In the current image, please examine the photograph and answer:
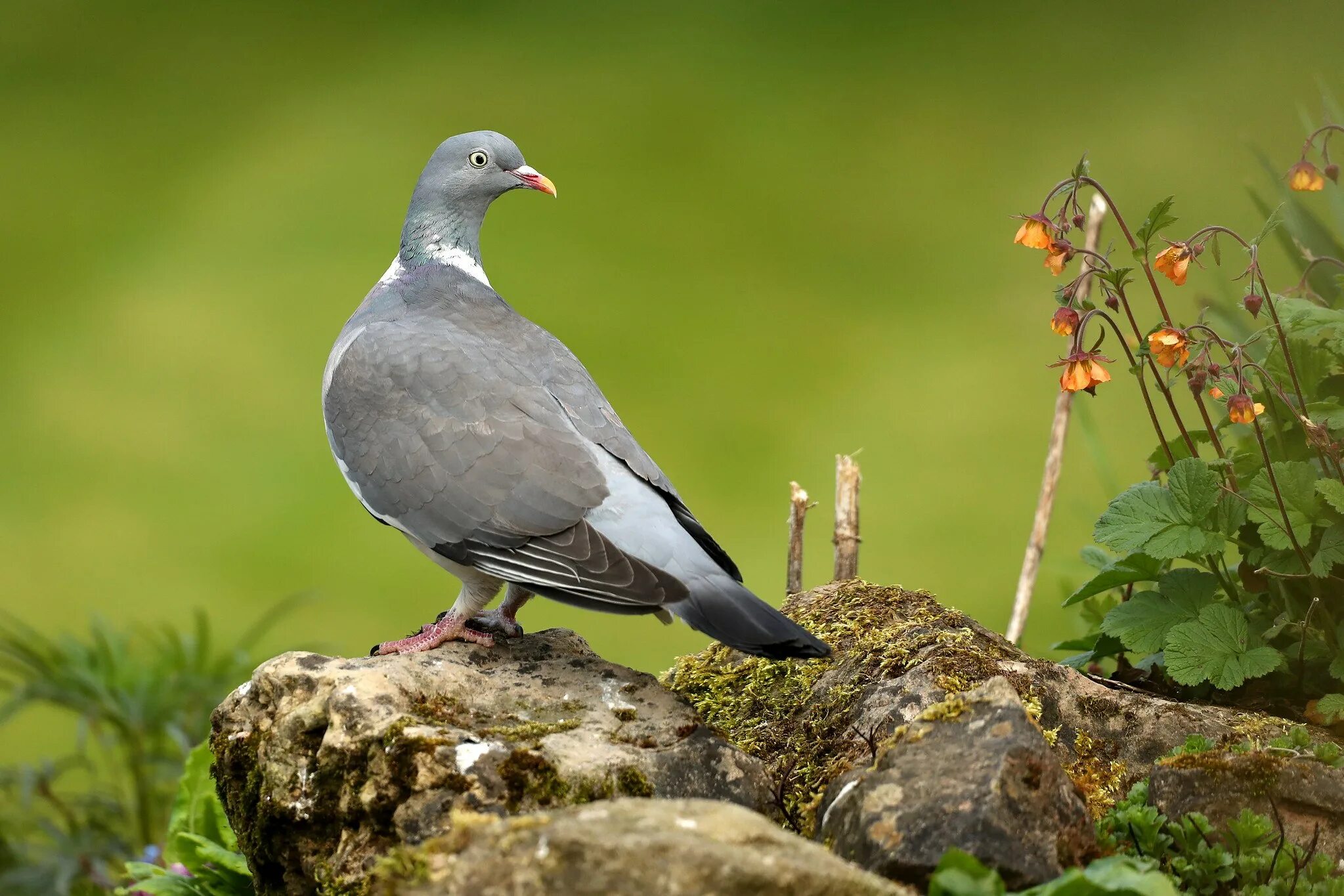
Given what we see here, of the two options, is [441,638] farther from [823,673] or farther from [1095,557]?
[1095,557]

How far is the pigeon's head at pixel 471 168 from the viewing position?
13.2 feet

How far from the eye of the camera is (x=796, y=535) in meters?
4.39

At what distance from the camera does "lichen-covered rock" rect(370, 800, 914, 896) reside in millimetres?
1751

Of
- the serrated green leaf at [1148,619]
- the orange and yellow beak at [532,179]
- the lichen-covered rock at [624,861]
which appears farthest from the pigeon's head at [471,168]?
the lichen-covered rock at [624,861]

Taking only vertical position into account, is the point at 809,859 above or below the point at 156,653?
below

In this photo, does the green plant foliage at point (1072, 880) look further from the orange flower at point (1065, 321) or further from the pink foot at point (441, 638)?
the pink foot at point (441, 638)

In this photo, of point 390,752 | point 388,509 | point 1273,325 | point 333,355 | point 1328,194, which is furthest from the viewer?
point 1328,194

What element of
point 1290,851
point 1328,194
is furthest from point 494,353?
point 1328,194

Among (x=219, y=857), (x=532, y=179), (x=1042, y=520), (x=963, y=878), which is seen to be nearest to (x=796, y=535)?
(x=1042, y=520)

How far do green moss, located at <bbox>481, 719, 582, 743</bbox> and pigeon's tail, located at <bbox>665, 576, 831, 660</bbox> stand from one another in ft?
1.14

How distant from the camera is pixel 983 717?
2.36 m

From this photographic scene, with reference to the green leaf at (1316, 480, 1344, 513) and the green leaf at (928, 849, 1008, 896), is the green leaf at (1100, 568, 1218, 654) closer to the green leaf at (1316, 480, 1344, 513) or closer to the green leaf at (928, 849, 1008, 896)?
the green leaf at (1316, 480, 1344, 513)

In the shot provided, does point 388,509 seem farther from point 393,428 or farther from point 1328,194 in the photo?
point 1328,194

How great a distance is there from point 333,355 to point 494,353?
54 cm
